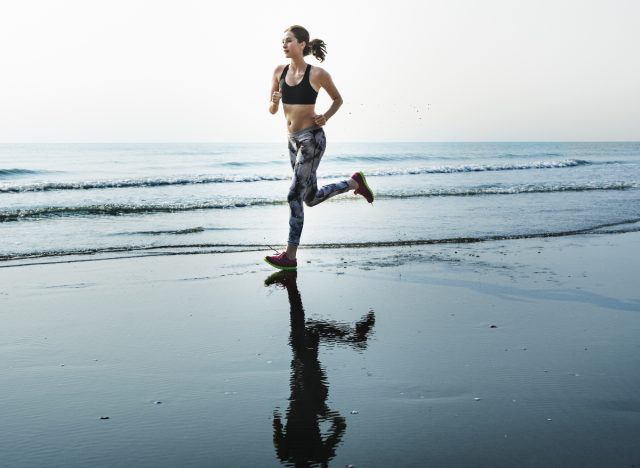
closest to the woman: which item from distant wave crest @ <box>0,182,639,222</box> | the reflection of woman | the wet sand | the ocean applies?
the wet sand

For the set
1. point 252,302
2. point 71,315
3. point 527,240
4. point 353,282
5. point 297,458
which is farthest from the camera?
point 527,240

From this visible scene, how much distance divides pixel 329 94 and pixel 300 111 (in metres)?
0.31

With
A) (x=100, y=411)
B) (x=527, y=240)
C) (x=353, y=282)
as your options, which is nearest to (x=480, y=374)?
(x=100, y=411)

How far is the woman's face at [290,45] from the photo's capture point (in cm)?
566

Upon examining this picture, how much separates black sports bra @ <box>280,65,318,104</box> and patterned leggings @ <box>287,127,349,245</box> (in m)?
0.27

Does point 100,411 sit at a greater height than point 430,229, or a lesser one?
lesser

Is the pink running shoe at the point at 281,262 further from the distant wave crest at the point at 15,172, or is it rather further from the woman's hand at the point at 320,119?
the distant wave crest at the point at 15,172

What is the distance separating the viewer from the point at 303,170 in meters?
5.98

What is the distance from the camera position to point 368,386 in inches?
118

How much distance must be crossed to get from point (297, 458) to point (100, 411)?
0.98 m

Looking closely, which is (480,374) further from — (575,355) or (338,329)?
(338,329)

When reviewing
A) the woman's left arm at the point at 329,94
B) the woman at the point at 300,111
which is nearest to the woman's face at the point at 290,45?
the woman at the point at 300,111

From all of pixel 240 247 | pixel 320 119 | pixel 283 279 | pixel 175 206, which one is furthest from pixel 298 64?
pixel 175 206

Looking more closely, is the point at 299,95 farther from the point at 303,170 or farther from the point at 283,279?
the point at 283,279
